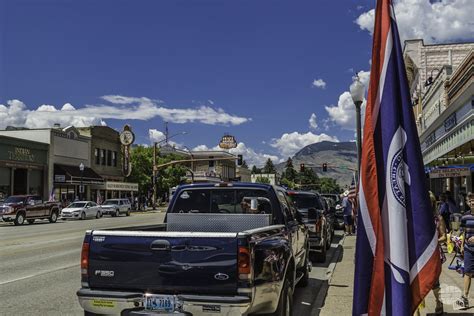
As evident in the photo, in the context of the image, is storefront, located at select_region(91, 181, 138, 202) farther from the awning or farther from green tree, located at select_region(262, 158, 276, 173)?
green tree, located at select_region(262, 158, 276, 173)

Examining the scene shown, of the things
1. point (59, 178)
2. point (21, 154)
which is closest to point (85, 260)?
point (21, 154)

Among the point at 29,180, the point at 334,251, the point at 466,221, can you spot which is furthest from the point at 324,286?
the point at 29,180

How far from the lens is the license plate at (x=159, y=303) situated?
204 inches

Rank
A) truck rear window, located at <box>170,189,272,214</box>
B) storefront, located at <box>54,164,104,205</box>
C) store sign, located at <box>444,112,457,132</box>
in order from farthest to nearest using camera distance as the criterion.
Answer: storefront, located at <box>54,164,104,205</box> → store sign, located at <box>444,112,457,132</box> → truck rear window, located at <box>170,189,272,214</box>

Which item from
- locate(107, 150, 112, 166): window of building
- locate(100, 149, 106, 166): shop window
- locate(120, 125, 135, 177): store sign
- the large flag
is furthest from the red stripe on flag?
locate(107, 150, 112, 166): window of building

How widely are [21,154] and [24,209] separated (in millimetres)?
13467

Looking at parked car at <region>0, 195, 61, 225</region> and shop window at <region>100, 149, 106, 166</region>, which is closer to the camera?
parked car at <region>0, 195, 61, 225</region>

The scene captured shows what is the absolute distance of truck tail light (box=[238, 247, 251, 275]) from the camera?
5.12 m

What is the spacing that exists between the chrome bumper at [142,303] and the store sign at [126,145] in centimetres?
5520

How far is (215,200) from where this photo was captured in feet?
26.7

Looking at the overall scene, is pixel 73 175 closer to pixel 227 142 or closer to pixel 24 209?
pixel 24 209

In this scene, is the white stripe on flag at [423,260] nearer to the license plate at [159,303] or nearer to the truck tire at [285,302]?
the license plate at [159,303]

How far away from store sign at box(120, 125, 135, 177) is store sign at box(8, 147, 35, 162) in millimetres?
15624

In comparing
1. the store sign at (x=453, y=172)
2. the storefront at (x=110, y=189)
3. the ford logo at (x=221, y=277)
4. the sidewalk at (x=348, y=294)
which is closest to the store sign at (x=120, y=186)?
the storefront at (x=110, y=189)
